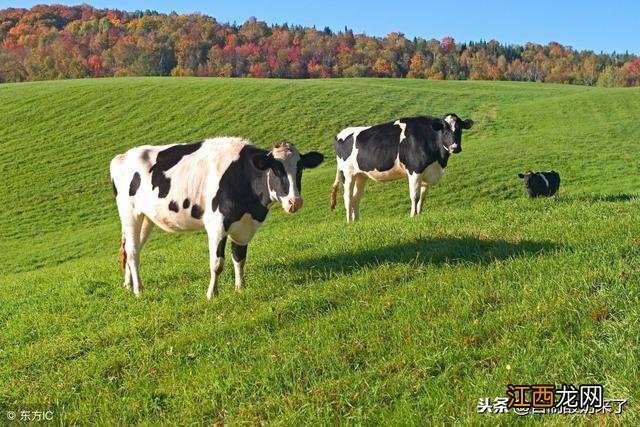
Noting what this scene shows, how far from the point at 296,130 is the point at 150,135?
10.5 metres

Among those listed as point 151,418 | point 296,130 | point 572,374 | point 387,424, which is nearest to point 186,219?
point 151,418

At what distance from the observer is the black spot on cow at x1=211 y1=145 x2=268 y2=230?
8117 millimetres

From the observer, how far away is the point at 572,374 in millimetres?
4398

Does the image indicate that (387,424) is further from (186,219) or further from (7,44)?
(7,44)

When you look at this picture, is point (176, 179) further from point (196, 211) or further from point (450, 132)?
point (450, 132)

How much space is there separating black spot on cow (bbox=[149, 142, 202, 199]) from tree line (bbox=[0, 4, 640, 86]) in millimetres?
98926

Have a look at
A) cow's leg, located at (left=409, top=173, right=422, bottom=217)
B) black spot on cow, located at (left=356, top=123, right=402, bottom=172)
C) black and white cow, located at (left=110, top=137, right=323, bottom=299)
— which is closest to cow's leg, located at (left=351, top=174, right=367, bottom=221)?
black spot on cow, located at (left=356, top=123, right=402, bottom=172)

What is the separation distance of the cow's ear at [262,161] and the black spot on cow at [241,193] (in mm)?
201

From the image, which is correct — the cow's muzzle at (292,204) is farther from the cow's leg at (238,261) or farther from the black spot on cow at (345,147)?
the black spot on cow at (345,147)

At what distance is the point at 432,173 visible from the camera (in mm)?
14430

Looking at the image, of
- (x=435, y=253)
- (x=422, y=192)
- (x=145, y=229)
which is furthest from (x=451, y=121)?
(x=145, y=229)

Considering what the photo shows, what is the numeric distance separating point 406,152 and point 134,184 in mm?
7234

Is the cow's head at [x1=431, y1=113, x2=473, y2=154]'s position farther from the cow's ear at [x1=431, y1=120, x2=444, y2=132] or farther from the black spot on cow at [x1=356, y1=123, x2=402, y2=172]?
the black spot on cow at [x1=356, y1=123, x2=402, y2=172]

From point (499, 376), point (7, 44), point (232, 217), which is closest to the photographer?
point (499, 376)
